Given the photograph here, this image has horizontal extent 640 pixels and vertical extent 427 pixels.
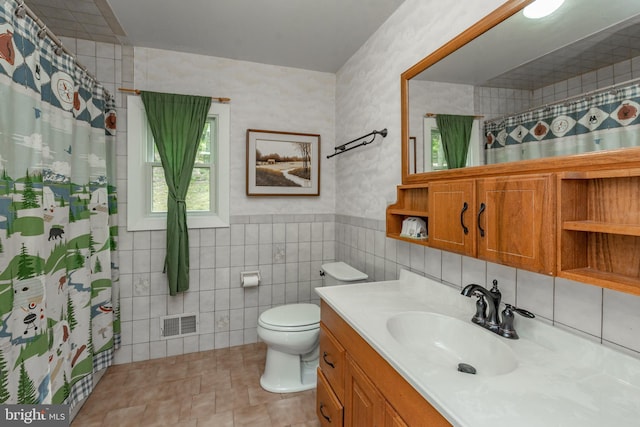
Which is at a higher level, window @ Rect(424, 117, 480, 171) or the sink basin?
window @ Rect(424, 117, 480, 171)

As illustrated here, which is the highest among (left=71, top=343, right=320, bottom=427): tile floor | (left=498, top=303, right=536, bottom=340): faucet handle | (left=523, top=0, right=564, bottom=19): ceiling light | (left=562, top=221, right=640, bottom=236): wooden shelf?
(left=523, top=0, right=564, bottom=19): ceiling light

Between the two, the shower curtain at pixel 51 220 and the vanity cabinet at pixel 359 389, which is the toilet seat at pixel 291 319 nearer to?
the vanity cabinet at pixel 359 389

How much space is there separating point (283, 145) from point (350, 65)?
870 mm

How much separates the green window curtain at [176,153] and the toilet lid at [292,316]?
0.78 meters

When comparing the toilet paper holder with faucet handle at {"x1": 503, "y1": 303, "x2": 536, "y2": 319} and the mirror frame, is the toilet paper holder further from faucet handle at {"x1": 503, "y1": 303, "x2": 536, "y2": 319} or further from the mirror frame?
faucet handle at {"x1": 503, "y1": 303, "x2": 536, "y2": 319}

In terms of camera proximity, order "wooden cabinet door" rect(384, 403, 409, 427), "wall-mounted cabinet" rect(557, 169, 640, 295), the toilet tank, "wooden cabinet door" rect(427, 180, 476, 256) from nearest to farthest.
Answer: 1. "wall-mounted cabinet" rect(557, 169, 640, 295)
2. "wooden cabinet door" rect(384, 403, 409, 427)
3. "wooden cabinet door" rect(427, 180, 476, 256)
4. the toilet tank

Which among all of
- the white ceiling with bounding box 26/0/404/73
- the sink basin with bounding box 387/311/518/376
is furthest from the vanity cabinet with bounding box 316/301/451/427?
the white ceiling with bounding box 26/0/404/73

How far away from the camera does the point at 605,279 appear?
0.78 m

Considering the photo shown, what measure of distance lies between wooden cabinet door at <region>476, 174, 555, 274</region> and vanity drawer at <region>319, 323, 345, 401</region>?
773 millimetres

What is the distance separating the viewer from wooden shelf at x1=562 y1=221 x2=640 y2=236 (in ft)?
2.38

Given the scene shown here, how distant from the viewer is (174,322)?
2477 millimetres

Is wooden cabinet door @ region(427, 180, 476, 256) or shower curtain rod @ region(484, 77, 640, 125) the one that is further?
wooden cabinet door @ region(427, 180, 476, 256)

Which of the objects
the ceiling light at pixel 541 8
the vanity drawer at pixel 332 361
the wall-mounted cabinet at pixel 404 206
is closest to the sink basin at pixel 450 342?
the vanity drawer at pixel 332 361

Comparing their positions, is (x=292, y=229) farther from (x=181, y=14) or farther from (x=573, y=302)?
(x=573, y=302)
